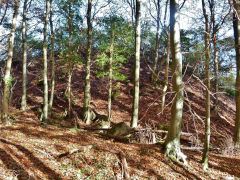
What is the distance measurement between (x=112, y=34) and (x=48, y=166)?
10.1 m

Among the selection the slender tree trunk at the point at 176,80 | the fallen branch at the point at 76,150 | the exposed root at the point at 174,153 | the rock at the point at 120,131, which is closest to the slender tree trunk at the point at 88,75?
the rock at the point at 120,131

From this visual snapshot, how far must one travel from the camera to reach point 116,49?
41.9ft

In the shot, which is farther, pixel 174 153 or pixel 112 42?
pixel 112 42

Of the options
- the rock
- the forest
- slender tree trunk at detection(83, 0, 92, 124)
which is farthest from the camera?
slender tree trunk at detection(83, 0, 92, 124)

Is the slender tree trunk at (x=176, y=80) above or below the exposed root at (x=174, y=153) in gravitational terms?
above

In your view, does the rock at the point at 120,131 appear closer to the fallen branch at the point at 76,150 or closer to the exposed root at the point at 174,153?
the fallen branch at the point at 76,150

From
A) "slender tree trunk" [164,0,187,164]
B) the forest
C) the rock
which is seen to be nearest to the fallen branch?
the forest

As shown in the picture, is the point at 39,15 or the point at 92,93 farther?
the point at 92,93

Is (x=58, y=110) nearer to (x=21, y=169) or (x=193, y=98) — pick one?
(x=21, y=169)

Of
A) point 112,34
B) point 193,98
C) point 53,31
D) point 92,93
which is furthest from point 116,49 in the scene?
point 193,98

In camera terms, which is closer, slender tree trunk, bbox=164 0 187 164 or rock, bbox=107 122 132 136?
slender tree trunk, bbox=164 0 187 164

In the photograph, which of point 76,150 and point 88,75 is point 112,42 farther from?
point 76,150

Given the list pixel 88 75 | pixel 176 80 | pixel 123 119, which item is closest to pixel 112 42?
pixel 88 75

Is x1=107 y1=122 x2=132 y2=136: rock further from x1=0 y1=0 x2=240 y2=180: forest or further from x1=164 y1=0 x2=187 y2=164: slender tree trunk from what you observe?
x1=164 y1=0 x2=187 y2=164: slender tree trunk
